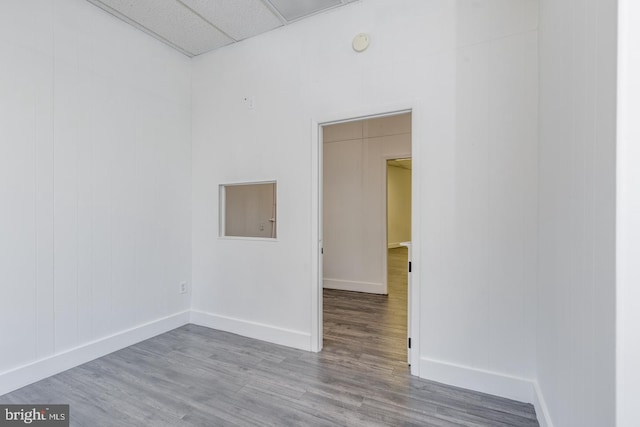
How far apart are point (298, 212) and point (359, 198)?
2.26 meters

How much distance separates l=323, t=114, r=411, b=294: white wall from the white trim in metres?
2.42

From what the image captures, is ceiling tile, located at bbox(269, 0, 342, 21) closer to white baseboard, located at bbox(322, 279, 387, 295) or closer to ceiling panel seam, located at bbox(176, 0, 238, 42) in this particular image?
ceiling panel seam, located at bbox(176, 0, 238, 42)

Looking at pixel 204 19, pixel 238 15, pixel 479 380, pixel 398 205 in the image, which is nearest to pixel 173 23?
pixel 204 19

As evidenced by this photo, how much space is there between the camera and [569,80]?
52.7 inches

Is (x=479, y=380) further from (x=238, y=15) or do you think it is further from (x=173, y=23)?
(x=173, y=23)

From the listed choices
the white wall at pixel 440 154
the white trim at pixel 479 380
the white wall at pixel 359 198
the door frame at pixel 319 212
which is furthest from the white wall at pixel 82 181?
the white trim at pixel 479 380

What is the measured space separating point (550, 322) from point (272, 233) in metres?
2.50

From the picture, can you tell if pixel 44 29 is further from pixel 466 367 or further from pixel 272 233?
pixel 466 367

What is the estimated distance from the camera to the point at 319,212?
282 centimetres

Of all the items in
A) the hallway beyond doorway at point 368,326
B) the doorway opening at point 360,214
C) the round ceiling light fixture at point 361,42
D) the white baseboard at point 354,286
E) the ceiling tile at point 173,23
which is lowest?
the hallway beyond doorway at point 368,326

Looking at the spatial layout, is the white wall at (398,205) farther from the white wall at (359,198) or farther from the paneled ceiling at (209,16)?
the paneled ceiling at (209,16)

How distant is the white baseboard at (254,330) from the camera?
2.85 metres

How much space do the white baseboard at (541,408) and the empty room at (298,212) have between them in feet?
0.17

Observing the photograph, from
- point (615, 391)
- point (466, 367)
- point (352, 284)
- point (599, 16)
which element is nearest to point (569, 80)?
point (599, 16)
